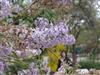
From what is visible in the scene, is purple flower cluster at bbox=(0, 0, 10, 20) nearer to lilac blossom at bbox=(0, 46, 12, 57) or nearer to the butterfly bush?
the butterfly bush

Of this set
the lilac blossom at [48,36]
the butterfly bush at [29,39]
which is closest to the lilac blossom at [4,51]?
the butterfly bush at [29,39]

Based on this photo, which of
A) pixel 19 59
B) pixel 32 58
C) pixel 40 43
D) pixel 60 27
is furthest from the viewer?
pixel 32 58

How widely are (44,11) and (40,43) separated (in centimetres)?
109

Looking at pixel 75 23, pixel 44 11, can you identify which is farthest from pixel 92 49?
pixel 44 11

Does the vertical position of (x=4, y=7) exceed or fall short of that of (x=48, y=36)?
it exceeds it

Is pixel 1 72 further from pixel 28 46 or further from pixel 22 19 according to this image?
pixel 22 19

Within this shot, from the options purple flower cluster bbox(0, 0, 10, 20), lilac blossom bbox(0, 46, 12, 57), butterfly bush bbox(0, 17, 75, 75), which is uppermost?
purple flower cluster bbox(0, 0, 10, 20)

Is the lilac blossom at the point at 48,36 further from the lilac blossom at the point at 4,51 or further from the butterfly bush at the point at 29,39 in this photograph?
the lilac blossom at the point at 4,51

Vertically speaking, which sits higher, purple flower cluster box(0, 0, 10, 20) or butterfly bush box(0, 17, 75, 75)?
purple flower cluster box(0, 0, 10, 20)

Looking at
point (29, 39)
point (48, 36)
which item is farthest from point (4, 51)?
point (48, 36)

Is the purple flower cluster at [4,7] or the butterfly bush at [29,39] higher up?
the purple flower cluster at [4,7]

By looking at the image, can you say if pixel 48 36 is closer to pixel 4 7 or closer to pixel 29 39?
pixel 29 39

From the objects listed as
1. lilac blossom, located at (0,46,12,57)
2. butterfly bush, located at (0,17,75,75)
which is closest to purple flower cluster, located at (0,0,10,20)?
butterfly bush, located at (0,17,75,75)

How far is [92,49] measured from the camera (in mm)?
22719
